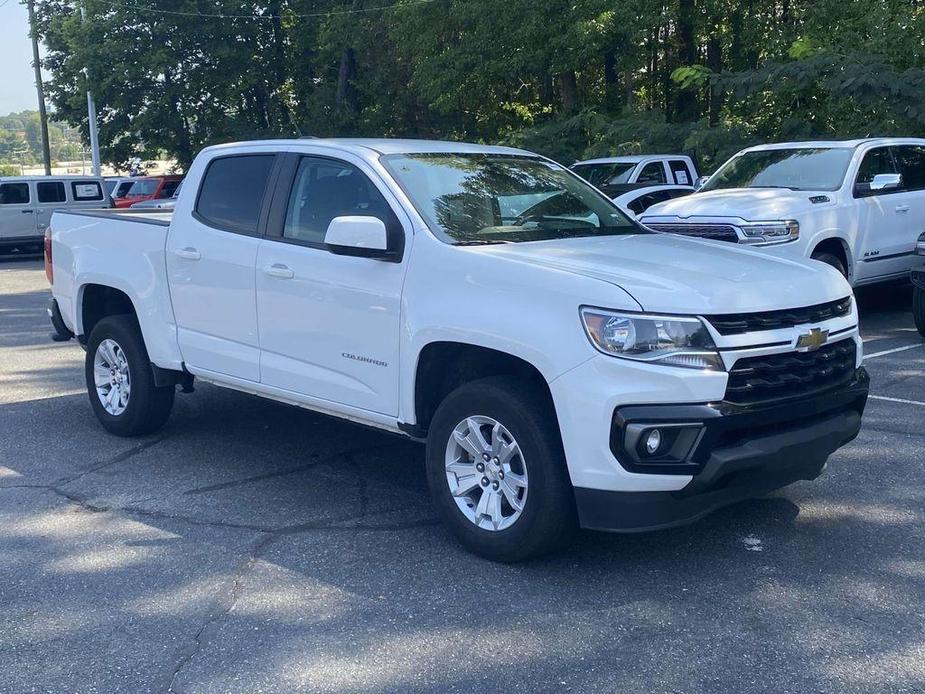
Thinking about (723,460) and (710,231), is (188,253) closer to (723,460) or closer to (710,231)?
(723,460)

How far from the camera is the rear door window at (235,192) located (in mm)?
6125

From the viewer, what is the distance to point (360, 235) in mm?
5051

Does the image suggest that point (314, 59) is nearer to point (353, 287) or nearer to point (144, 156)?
point (144, 156)

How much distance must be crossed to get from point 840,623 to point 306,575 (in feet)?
7.31

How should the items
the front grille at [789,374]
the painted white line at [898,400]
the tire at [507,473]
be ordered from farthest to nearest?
the painted white line at [898,400] < the tire at [507,473] < the front grille at [789,374]

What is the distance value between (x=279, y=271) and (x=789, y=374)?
8.84ft

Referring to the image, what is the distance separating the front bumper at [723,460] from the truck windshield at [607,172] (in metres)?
13.1

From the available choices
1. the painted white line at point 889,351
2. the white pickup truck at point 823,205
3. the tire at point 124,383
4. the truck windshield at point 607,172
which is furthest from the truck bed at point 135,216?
the truck windshield at point 607,172

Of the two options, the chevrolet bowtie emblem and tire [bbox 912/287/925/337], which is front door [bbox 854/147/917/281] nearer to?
tire [bbox 912/287/925/337]

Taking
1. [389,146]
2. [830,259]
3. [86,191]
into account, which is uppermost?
[389,146]

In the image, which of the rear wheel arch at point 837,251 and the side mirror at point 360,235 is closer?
the side mirror at point 360,235

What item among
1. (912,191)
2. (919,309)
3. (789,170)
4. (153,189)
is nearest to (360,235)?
(919,309)

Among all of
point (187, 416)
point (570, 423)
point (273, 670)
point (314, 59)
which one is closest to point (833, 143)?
point (187, 416)

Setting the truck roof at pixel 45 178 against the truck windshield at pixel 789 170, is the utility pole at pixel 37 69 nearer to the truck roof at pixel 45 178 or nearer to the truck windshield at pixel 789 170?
the truck roof at pixel 45 178
